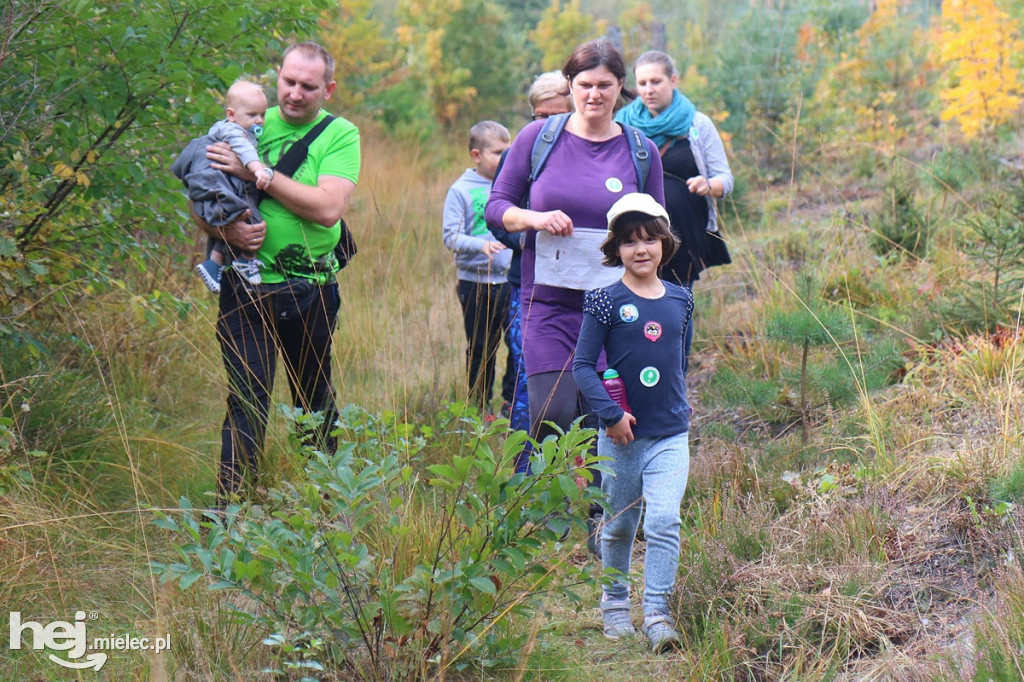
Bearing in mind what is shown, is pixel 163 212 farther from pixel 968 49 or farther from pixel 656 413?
pixel 968 49

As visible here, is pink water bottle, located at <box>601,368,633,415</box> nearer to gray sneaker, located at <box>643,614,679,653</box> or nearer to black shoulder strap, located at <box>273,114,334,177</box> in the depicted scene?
gray sneaker, located at <box>643,614,679,653</box>

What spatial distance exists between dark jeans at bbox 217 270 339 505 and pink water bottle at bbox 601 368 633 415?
1.27 metres

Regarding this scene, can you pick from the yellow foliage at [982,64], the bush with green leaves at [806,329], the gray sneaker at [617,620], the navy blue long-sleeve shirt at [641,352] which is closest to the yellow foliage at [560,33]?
the yellow foliage at [982,64]

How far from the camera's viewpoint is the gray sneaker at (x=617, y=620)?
11.7 ft

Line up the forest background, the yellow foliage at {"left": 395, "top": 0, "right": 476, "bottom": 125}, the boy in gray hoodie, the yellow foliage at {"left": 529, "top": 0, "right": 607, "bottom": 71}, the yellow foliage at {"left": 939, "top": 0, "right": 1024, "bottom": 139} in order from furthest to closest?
the yellow foliage at {"left": 529, "top": 0, "right": 607, "bottom": 71} → the yellow foliage at {"left": 395, "top": 0, "right": 476, "bottom": 125} → the yellow foliage at {"left": 939, "top": 0, "right": 1024, "bottom": 139} → the boy in gray hoodie → the forest background

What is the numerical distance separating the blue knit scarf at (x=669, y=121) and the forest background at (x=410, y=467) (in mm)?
1103

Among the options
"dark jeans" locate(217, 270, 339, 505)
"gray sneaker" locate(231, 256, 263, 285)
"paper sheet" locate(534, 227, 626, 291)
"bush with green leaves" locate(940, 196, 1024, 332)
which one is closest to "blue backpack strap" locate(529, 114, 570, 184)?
"paper sheet" locate(534, 227, 626, 291)

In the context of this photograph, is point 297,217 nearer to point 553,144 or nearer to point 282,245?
point 282,245

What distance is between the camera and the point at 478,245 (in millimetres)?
5797

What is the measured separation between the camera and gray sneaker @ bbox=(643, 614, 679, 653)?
3.40m

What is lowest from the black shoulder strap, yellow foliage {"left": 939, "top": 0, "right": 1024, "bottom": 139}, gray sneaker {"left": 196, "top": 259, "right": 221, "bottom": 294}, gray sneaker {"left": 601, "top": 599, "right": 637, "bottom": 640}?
gray sneaker {"left": 601, "top": 599, "right": 637, "bottom": 640}

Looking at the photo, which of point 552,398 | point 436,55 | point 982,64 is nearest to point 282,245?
point 552,398

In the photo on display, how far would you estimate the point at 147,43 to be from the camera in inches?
161

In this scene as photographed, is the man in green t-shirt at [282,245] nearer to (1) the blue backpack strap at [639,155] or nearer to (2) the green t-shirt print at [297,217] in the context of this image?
(2) the green t-shirt print at [297,217]
